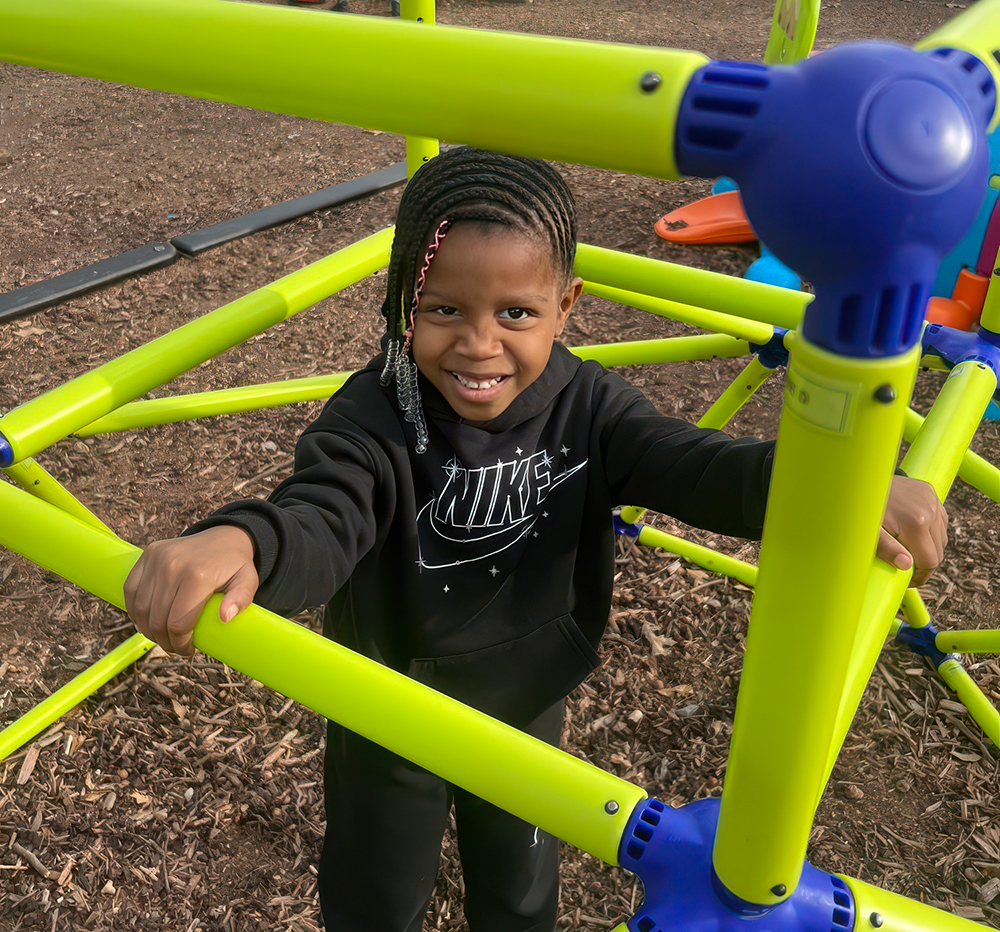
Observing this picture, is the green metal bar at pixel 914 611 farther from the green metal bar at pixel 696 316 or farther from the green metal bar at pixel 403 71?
the green metal bar at pixel 403 71

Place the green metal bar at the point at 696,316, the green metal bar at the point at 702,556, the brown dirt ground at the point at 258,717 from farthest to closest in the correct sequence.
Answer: the green metal bar at the point at 702,556 → the brown dirt ground at the point at 258,717 → the green metal bar at the point at 696,316

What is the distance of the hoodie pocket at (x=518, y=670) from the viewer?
1.14 metres

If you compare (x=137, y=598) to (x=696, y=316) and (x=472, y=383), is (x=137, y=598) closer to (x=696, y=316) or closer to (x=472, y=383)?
(x=472, y=383)

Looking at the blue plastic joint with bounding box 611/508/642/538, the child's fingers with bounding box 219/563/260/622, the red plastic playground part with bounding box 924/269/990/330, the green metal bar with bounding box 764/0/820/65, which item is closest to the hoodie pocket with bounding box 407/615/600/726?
the child's fingers with bounding box 219/563/260/622

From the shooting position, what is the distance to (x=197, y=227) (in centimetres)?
357

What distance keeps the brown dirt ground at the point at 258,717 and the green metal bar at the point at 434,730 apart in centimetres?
104

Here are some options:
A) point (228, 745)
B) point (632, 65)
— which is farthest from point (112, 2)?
point (228, 745)

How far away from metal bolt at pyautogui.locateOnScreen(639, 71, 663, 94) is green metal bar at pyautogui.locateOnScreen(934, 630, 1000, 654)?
1624 millimetres

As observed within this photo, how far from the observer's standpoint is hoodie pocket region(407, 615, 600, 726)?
1.14 metres

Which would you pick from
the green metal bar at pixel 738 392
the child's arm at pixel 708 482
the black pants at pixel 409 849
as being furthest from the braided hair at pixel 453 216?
the green metal bar at pixel 738 392

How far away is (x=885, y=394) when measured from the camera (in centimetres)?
40

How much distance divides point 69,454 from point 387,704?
208 cm

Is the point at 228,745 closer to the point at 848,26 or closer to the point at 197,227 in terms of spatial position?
the point at 197,227

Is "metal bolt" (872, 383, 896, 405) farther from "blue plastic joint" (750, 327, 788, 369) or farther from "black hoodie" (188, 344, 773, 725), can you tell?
"blue plastic joint" (750, 327, 788, 369)
